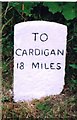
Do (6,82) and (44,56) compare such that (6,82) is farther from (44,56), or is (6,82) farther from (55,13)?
(55,13)

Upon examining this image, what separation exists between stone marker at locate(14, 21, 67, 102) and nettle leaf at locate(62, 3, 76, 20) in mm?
97

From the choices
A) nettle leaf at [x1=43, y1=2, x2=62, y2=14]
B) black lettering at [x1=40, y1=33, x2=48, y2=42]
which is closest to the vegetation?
nettle leaf at [x1=43, y1=2, x2=62, y2=14]

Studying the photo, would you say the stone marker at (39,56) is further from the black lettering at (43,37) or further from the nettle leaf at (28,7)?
the nettle leaf at (28,7)

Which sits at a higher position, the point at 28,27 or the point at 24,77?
the point at 28,27

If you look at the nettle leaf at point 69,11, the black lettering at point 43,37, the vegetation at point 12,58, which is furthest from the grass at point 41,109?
the nettle leaf at point 69,11

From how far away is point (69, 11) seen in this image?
221 cm

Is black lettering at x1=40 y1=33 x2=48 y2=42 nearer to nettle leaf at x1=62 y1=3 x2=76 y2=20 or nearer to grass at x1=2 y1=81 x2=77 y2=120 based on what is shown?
nettle leaf at x1=62 y1=3 x2=76 y2=20

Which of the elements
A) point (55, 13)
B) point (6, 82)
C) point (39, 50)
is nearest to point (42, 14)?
point (55, 13)

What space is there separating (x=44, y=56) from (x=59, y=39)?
118 mm

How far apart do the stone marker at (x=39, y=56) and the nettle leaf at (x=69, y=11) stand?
97mm

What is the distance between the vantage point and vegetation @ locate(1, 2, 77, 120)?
7.27ft

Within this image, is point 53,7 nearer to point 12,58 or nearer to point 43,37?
point 43,37

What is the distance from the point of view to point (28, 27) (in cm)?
212

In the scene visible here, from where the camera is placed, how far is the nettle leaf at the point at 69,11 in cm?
217
